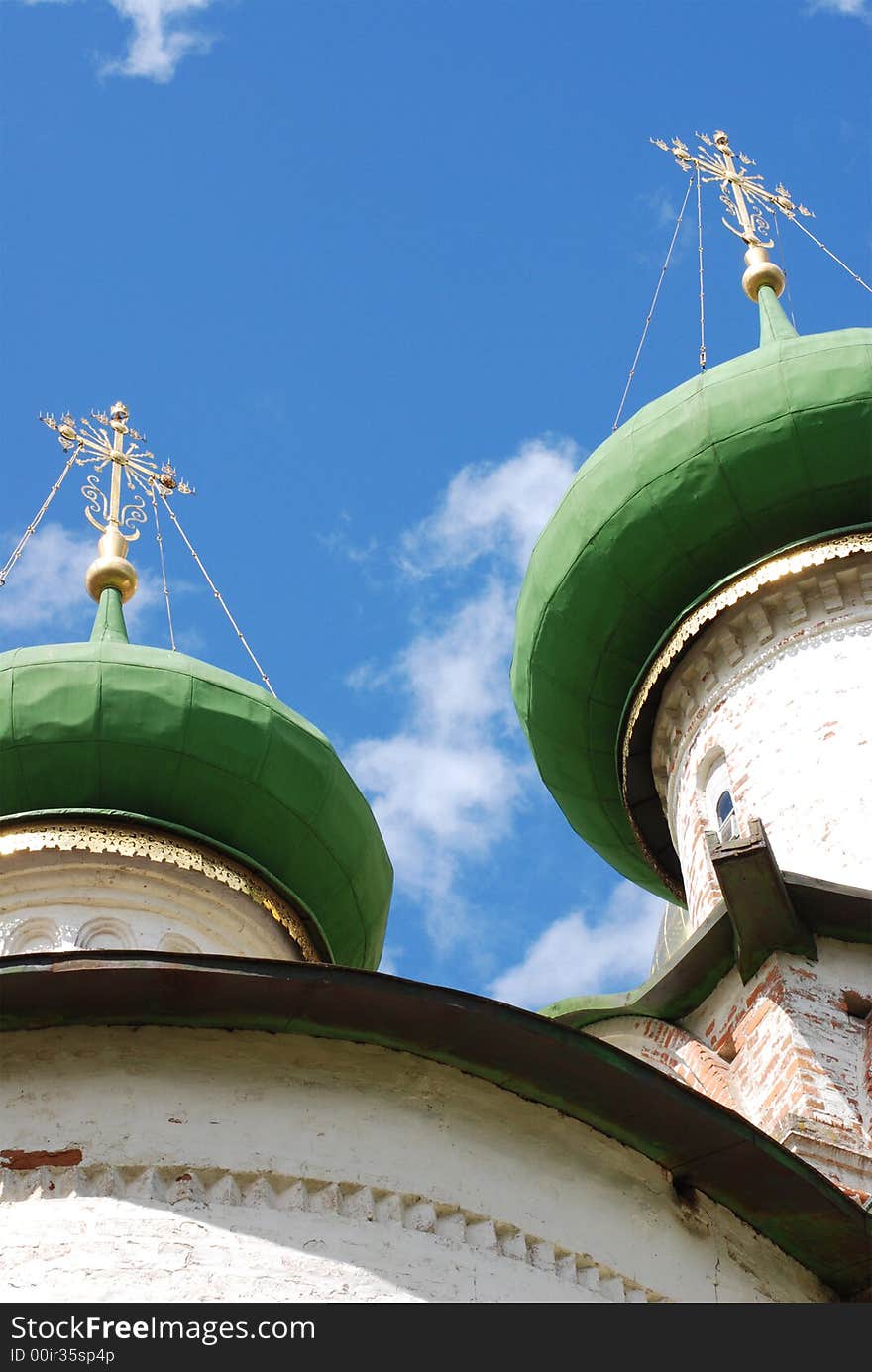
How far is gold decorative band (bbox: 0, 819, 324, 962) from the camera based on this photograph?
8.86m

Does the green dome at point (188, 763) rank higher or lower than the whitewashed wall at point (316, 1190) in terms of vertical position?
higher

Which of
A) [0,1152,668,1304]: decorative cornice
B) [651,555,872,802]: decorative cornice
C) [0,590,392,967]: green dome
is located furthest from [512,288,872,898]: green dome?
[0,1152,668,1304]: decorative cornice

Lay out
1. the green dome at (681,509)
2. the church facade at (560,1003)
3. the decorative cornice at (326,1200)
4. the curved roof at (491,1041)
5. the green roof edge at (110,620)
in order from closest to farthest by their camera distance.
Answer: the decorative cornice at (326,1200) < the church facade at (560,1003) < the curved roof at (491,1041) < the green dome at (681,509) < the green roof edge at (110,620)

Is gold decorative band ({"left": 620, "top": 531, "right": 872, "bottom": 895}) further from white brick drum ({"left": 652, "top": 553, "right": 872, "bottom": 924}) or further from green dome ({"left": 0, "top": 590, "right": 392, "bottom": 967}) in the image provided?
green dome ({"left": 0, "top": 590, "right": 392, "bottom": 967})

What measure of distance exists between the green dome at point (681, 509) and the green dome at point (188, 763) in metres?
1.14

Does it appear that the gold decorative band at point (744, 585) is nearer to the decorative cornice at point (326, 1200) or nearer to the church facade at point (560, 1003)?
the church facade at point (560, 1003)

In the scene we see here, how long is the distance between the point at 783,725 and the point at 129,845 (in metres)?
2.68

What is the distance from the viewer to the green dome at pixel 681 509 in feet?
29.3

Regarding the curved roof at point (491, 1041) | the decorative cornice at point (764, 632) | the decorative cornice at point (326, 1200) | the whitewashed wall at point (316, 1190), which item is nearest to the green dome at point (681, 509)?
the decorative cornice at point (764, 632)

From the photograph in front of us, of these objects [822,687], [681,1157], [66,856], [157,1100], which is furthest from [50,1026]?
[822,687]

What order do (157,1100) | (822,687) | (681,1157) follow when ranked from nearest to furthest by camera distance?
1. (157,1100)
2. (681,1157)
3. (822,687)
